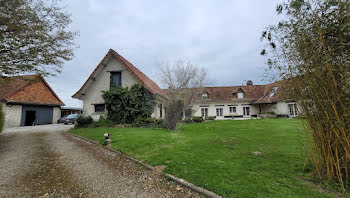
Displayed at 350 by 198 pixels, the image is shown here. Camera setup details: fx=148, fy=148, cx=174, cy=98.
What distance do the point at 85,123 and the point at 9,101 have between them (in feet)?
35.5

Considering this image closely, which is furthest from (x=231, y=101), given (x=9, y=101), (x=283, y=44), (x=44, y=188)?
(x=9, y=101)

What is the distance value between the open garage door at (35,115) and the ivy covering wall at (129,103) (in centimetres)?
1297

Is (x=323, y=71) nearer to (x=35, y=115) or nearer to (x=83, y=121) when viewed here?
(x=83, y=121)

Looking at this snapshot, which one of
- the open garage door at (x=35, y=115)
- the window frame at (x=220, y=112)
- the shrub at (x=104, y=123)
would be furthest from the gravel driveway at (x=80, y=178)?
the window frame at (x=220, y=112)

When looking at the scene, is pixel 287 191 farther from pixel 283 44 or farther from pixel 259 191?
pixel 283 44

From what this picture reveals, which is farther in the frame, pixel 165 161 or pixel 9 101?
pixel 9 101

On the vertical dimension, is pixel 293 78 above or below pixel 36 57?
below

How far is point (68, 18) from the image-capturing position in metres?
8.20

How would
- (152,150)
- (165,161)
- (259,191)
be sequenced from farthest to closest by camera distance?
(152,150) → (165,161) → (259,191)

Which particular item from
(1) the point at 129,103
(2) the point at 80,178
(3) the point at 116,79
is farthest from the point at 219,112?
(2) the point at 80,178

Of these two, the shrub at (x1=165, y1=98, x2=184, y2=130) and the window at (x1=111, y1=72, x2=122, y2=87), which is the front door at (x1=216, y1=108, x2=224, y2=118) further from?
the window at (x1=111, y1=72, x2=122, y2=87)

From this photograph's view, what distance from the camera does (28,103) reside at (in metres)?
18.3

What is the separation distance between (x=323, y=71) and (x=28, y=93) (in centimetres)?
2754

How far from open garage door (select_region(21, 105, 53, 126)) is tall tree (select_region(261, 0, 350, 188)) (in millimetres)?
→ 26043
